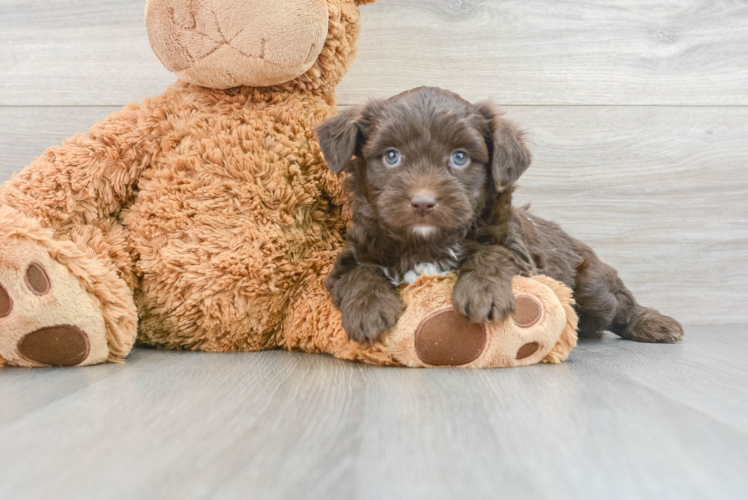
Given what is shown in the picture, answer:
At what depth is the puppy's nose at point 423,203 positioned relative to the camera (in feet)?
5.25

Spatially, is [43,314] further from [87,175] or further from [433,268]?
[433,268]

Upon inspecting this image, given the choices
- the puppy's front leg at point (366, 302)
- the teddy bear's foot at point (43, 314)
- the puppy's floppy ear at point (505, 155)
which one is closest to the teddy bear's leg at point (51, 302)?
the teddy bear's foot at point (43, 314)

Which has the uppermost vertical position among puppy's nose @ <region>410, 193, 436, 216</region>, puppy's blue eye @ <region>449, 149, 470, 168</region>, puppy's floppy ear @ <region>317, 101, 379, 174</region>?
puppy's floppy ear @ <region>317, 101, 379, 174</region>

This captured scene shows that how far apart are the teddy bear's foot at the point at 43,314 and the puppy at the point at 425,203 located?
2.49 feet

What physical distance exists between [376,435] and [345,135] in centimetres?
104

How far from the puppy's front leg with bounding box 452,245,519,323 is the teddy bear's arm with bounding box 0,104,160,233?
124cm

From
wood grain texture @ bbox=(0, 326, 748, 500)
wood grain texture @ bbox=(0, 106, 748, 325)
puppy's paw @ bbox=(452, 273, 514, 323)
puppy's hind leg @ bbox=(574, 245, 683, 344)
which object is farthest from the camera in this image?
wood grain texture @ bbox=(0, 106, 748, 325)

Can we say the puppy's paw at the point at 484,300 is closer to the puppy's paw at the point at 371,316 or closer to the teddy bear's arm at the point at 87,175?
the puppy's paw at the point at 371,316

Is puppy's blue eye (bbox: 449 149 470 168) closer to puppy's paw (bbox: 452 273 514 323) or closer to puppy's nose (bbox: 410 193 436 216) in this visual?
puppy's nose (bbox: 410 193 436 216)

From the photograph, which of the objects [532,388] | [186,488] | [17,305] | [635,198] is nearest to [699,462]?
[532,388]

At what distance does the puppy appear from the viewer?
1.65 meters

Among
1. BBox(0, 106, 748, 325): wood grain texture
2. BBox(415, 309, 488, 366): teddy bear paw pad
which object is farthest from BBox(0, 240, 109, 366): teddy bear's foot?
BBox(0, 106, 748, 325): wood grain texture

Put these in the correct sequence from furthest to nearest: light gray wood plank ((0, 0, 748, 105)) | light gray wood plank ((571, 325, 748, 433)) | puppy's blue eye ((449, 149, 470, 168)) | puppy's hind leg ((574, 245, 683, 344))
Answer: light gray wood plank ((0, 0, 748, 105)) → puppy's hind leg ((574, 245, 683, 344)) → puppy's blue eye ((449, 149, 470, 168)) → light gray wood plank ((571, 325, 748, 433))

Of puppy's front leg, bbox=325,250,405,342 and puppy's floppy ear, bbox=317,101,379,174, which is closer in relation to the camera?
puppy's front leg, bbox=325,250,405,342
